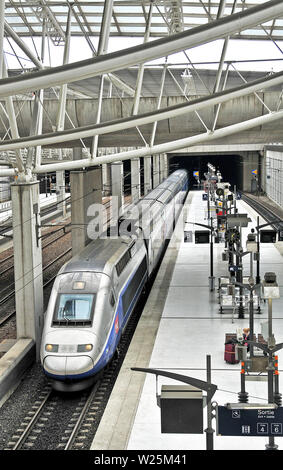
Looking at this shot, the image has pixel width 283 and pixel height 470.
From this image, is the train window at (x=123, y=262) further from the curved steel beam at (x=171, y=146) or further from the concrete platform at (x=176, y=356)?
the curved steel beam at (x=171, y=146)

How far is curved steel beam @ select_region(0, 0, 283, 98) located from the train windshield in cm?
867

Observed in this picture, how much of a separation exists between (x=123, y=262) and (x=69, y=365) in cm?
564

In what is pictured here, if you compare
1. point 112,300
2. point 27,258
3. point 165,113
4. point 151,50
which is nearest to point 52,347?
point 112,300

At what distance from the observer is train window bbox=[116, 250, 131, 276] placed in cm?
2145

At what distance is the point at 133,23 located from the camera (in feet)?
86.9

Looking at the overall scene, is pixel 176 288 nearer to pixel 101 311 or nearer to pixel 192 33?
pixel 101 311

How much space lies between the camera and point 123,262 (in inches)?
888

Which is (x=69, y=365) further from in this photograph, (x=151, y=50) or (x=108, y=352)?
(x=151, y=50)

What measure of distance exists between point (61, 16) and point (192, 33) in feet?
56.1

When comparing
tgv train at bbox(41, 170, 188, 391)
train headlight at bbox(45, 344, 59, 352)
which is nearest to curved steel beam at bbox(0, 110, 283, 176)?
tgv train at bbox(41, 170, 188, 391)

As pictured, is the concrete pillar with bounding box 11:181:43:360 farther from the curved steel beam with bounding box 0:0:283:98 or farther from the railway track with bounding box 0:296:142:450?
the curved steel beam with bounding box 0:0:283:98

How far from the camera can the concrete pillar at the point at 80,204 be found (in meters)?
31.5
